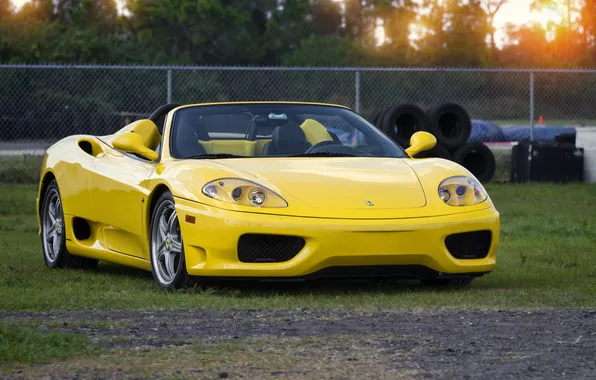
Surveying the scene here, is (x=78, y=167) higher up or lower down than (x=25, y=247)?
higher up

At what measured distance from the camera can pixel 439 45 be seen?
76.0 meters

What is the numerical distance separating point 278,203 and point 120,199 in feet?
5.09

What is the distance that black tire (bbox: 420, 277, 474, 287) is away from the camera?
317 inches

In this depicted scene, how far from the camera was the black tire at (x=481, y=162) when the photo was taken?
773 inches

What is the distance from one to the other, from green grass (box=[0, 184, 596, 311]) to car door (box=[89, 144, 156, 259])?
0.27 meters

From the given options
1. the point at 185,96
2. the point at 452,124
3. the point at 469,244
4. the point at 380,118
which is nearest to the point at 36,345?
the point at 469,244

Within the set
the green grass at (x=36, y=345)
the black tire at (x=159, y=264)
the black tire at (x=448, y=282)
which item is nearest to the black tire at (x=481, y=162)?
the black tire at (x=448, y=282)

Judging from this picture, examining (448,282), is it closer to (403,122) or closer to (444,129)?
(403,122)

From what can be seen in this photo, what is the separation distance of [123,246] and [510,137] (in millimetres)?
28022

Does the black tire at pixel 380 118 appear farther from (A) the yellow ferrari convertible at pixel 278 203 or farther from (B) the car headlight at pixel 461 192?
(B) the car headlight at pixel 461 192

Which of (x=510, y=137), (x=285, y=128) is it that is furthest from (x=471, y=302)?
(x=510, y=137)

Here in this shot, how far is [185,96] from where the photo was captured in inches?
1212

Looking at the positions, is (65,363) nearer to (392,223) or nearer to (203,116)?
(392,223)

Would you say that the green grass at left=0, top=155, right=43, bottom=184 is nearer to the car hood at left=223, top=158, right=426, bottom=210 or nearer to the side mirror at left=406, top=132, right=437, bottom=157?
the side mirror at left=406, top=132, right=437, bottom=157
